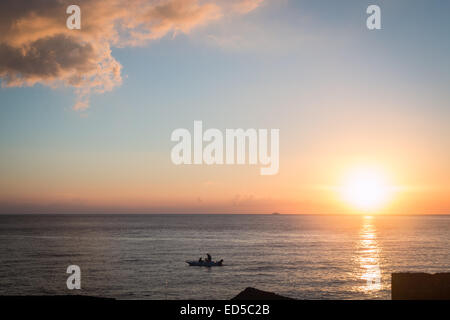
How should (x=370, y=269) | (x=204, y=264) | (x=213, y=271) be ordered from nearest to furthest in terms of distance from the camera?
(x=213, y=271), (x=204, y=264), (x=370, y=269)

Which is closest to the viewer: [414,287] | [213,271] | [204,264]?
[414,287]

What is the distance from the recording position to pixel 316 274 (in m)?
65.2

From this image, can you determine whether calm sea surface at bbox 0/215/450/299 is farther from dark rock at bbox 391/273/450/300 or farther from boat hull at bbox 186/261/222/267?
dark rock at bbox 391/273/450/300

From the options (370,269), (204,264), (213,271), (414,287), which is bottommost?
(370,269)

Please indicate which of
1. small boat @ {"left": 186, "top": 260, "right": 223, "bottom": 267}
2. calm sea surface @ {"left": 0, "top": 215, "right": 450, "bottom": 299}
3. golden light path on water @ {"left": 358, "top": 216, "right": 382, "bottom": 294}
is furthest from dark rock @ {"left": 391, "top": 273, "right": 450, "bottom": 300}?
small boat @ {"left": 186, "top": 260, "right": 223, "bottom": 267}

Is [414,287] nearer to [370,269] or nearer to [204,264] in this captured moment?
[204,264]

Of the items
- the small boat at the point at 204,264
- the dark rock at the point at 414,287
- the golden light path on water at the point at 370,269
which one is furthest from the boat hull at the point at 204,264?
the dark rock at the point at 414,287

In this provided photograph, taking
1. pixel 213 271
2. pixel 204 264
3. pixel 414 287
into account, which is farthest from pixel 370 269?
pixel 414 287
